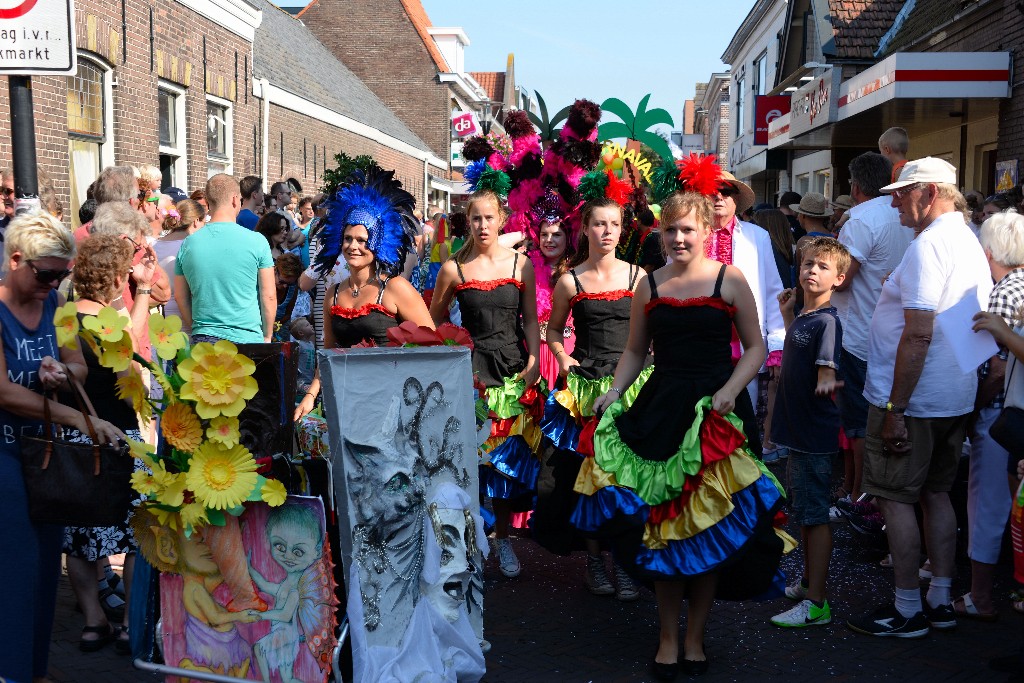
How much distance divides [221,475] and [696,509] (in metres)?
1.89

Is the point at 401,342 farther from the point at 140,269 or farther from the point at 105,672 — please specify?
the point at 140,269

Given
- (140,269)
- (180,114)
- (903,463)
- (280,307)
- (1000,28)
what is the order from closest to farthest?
(903,463)
(140,269)
(280,307)
(1000,28)
(180,114)

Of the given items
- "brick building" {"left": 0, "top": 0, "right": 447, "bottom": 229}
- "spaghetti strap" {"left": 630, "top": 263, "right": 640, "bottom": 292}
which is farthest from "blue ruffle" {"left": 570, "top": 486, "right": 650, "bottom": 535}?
"brick building" {"left": 0, "top": 0, "right": 447, "bottom": 229}

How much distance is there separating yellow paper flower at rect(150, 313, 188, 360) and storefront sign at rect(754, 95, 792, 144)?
21.5m

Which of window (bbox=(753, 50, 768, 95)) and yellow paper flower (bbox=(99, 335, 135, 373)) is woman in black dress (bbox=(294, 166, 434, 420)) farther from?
window (bbox=(753, 50, 768, 95))

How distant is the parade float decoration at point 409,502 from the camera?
3260 millimetres

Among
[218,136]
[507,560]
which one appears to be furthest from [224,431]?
[218,136]

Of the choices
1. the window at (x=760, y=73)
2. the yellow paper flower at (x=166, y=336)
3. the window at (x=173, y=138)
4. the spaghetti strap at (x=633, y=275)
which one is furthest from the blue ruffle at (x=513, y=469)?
the window at (x=760, y=73)

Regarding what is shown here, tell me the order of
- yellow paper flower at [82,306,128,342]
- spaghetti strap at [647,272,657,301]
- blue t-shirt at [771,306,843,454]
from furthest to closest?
blue t-shirt at [771,306,843,454], spaghetti strap at [647,272,657,301], yellow paper flower at [82,306,128,342]

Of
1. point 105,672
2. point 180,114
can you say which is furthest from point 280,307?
point 180,114

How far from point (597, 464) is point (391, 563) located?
3.73 ft

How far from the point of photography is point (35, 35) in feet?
16.5

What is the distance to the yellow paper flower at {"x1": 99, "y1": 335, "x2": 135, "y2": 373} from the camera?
3.13 metres

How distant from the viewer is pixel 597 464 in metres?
4.18
